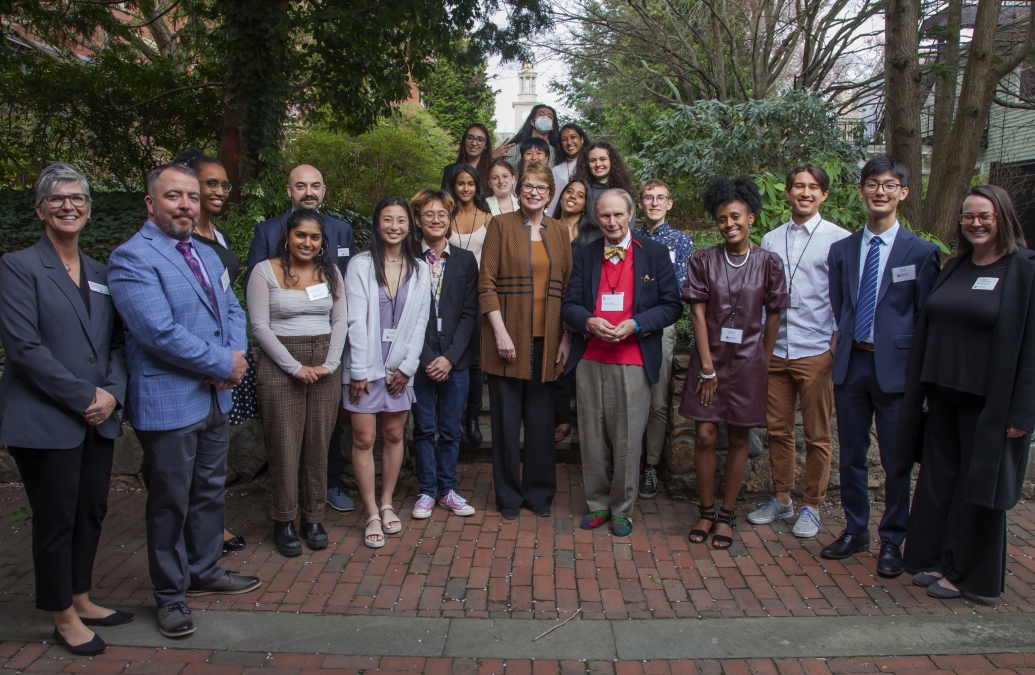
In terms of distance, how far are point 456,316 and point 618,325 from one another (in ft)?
3.46

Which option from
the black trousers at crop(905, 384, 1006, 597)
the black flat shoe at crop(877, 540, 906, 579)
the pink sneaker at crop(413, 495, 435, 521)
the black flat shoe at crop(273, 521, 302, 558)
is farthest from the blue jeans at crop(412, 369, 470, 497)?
the black trousers at crop(905, 384, 1006, 597)

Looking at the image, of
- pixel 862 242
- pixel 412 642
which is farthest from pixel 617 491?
pixel 862 242

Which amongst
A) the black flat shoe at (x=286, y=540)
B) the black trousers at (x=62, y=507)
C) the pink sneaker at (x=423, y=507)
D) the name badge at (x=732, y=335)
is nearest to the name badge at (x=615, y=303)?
the name badge at (x=732, y=335)

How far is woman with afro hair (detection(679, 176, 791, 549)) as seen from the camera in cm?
430

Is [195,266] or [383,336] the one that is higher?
[195,266]

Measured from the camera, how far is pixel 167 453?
11.3ft

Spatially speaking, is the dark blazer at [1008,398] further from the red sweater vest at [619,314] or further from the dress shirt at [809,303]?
the red sweater vest at [619,314]

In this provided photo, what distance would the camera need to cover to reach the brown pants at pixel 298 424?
4.17m

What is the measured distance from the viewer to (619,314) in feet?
14.8

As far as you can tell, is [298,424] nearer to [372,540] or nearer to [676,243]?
[372,540]

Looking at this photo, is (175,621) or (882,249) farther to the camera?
(882,249)

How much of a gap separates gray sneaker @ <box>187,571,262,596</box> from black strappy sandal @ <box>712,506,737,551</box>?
2.56 meters

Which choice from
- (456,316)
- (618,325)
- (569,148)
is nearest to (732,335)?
(618,325)

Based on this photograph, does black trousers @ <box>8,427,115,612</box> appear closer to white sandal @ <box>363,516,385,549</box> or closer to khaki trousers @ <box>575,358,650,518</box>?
white sandal @ <box>363,516,385,549</box>
